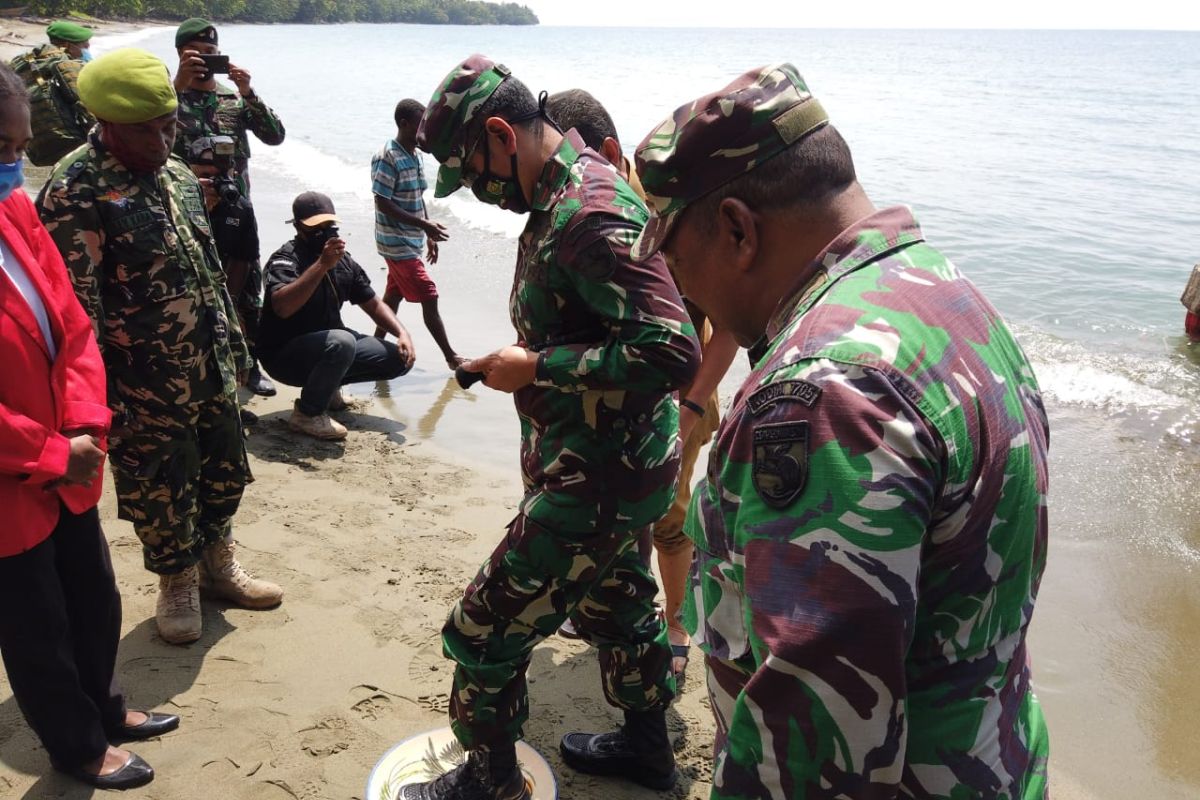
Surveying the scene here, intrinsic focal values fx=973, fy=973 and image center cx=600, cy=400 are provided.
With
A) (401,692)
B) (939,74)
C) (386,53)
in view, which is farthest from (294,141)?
(386,53)

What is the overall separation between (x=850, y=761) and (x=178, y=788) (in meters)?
2.59

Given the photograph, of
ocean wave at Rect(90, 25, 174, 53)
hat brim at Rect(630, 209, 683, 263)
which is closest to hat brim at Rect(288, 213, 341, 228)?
hat brim at Rect(630, 209, 683, 263)

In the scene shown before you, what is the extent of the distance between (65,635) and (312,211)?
348 cm

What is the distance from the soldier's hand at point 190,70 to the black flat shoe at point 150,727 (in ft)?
13.7

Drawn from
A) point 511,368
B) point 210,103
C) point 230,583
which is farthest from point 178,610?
point 210,103

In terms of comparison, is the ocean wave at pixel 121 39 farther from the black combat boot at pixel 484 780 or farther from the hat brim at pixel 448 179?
the black combat boot at pixel 484 780

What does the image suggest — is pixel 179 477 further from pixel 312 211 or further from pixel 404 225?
pixel 404 225

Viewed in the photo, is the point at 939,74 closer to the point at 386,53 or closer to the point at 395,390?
the point at 386,53

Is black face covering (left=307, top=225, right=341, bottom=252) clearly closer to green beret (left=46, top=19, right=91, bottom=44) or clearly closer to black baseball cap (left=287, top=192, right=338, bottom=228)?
black baseball cap (left=287, top=192, right=338, bottom=228)

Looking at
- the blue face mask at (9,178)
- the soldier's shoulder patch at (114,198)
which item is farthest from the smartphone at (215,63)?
the blue face mask at (9,178)

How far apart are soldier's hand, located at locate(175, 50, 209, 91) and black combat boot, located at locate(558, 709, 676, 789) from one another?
4.85m

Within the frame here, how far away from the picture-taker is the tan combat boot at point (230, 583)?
3953 mm

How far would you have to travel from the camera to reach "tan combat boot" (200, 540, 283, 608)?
395 cm

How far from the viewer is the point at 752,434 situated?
1.19 metres
